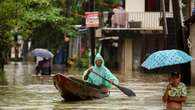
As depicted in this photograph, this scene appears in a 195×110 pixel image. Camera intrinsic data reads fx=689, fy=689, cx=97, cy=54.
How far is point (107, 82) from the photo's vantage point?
20250 mm

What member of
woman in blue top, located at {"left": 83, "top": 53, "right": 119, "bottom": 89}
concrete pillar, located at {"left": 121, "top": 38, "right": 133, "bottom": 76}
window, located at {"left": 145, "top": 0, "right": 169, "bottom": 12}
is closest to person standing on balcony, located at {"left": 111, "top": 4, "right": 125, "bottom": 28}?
window, located at {"left": 145, "top": 0, "right": 169, "bottom": 12}

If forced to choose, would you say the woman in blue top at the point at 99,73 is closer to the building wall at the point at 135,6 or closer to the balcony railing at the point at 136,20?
the balcony railing at the point at 136,20

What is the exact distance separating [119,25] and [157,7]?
291cm

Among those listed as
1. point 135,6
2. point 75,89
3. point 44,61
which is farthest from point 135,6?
point 75,89

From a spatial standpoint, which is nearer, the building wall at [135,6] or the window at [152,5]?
the building wall at [135,6]

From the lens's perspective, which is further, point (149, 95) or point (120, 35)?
point (120, 35)

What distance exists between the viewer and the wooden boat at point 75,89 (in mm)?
18828

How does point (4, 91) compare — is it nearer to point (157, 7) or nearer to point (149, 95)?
point (149, 95)

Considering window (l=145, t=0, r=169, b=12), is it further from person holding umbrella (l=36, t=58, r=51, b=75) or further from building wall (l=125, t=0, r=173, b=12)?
person holding umbrella (l=36, t=58, r=51, b=75)

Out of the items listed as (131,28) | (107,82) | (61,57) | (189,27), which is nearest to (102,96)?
(107,82)

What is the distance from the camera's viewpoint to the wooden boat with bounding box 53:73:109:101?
18.8 meters

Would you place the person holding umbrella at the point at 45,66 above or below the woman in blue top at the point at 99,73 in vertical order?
below

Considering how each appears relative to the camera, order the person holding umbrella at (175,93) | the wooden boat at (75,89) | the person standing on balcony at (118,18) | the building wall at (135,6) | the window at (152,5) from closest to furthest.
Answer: the person holding umbrella at (175,93) → the wooden boat at (75,89) → the person standing on balcony at (118,18) → the building wall at (135,6) → the window at (152,5)

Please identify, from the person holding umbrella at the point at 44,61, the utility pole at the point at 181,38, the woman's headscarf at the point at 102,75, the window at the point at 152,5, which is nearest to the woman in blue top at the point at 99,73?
the woman's headscarf at the point at 102,75
